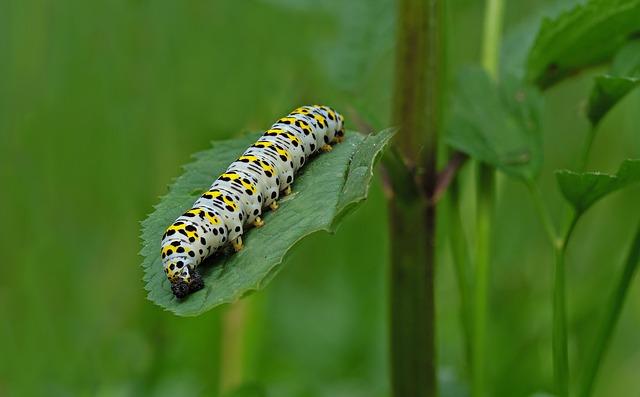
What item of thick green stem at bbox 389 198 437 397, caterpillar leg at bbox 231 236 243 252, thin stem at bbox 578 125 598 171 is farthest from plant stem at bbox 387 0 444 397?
caterpillar leg at bbox 231 236 243 252

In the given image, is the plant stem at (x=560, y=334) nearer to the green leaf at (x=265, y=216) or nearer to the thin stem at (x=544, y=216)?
the thin stem at (x=544, y=216)

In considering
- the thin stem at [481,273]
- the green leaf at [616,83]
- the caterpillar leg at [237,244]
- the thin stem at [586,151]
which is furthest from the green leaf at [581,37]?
the caterpillar leg at [237,244]

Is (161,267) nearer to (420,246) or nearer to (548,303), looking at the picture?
(420,246)

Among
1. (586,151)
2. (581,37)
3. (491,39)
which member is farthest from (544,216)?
(491,39)

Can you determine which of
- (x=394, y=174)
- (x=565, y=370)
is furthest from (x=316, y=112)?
→ (x=565, y=370)

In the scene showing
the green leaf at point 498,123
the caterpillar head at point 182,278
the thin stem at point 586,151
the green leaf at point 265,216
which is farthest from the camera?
the green leaf at point 498,123

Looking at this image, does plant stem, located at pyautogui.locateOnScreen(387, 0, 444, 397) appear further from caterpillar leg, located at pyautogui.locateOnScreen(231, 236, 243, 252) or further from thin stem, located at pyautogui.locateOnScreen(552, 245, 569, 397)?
caterpillar leg, located at pyautogui.locateOnScreen(231, 236, 243, 252)
